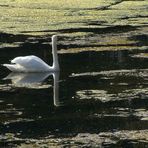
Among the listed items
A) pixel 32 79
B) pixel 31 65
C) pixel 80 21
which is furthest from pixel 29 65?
pixel 80 21

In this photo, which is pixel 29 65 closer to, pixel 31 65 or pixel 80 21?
pixel 31 65

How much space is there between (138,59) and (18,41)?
3.72 metres

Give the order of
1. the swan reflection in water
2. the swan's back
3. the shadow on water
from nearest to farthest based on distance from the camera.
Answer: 1. the shadow on water
2. the swan reflection in water
3. the swan's back

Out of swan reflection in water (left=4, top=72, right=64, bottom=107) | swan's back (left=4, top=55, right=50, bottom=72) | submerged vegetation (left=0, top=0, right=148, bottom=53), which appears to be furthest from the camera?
submerged vegetation (left=0, top=0, right=148, bottom=53)

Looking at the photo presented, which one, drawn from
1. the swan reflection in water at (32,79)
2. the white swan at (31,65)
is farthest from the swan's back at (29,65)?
the swan reflection in water at (32,79)

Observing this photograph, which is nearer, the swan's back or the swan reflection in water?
the swan reflection in water

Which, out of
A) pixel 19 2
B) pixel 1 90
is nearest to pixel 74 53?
pixel 1 90

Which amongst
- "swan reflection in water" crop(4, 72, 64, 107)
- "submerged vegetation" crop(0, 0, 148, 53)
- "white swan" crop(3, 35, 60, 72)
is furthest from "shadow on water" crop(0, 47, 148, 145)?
"submerged vegetation" crop(0, 0, 148, 53)

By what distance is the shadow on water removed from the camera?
7.45 meters

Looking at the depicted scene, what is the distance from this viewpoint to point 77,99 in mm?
8797

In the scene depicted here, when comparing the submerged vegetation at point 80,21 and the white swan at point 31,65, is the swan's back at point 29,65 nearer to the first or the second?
the white swan at point 31,65

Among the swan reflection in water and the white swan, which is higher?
the white swan

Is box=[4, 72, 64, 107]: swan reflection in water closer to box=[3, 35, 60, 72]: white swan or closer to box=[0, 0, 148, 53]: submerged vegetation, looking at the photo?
box=[3, 35, 60, 72]: white swan

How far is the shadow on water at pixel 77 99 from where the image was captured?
24.4 feet
